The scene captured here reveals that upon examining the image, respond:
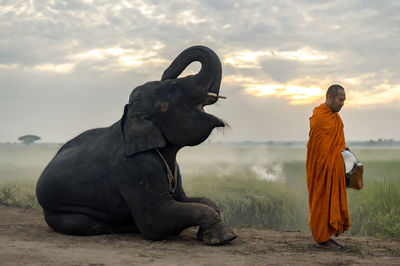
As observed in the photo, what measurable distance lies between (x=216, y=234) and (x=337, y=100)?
9.57ft

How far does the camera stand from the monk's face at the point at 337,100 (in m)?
7.57

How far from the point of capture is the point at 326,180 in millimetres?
7383

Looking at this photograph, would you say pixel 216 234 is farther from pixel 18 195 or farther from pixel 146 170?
pixel 18 195

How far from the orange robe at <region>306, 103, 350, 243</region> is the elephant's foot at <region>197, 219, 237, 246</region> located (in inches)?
53.8

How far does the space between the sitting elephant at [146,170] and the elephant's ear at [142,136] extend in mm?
16

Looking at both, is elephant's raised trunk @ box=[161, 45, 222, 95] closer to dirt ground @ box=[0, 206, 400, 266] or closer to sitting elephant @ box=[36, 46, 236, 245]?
sitting elephant @ box=[36, 46, 236, 245]

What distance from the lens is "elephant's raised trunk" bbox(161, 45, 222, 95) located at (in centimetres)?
742

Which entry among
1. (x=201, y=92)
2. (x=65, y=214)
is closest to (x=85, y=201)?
(x=65, y=214)

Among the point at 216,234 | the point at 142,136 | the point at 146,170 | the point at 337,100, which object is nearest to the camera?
the point at 216,234

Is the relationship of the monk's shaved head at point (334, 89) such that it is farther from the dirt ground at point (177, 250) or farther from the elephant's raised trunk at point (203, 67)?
the dirt ground at point (177, 250)

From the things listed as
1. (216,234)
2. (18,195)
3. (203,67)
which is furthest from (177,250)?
(18,195)

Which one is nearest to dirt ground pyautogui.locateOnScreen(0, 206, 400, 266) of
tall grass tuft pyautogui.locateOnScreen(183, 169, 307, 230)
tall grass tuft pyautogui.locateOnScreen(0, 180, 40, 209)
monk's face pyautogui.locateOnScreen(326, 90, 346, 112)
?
monk's face pyautogui.locateOnScreen(326, 90, 346, 112)

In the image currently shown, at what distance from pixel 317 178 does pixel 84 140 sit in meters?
4.11

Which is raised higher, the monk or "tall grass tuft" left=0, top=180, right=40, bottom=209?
the monk
